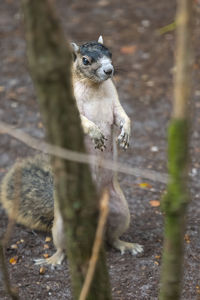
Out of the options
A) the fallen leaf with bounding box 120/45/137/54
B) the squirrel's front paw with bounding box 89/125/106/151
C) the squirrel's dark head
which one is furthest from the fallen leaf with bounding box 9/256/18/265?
the fallen leaf with bounding box 120/45/137/54


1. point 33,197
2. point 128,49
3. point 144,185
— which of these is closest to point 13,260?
point 33,197

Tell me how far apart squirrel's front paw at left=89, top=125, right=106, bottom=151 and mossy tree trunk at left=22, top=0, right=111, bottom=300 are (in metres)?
1.21

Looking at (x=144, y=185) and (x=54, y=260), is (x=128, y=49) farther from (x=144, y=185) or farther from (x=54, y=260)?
(x=54, y=260)

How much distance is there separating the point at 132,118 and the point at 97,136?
2585 mm

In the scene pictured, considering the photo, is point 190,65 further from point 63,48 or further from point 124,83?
point 124,83

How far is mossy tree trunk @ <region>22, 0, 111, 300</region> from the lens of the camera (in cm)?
143

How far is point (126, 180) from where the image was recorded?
455 cm

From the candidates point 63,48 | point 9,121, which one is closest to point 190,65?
point 63,48

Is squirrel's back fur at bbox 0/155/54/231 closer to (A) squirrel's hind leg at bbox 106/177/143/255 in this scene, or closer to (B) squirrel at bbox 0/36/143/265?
(B) squirrel at bbox 0/36/143/265

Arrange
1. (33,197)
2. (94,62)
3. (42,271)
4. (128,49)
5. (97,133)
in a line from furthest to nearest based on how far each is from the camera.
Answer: (128,49) → (33,197) → (42,271) → (94,62) → (97,133)

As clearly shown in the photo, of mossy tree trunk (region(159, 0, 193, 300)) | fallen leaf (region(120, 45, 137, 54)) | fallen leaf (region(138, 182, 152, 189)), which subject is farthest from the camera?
fallen leaf (region(120, 45, 137, 54))

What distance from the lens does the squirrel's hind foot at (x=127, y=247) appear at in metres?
3.55

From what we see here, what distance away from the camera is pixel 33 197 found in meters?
3.79

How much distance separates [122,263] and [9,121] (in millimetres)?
2724
